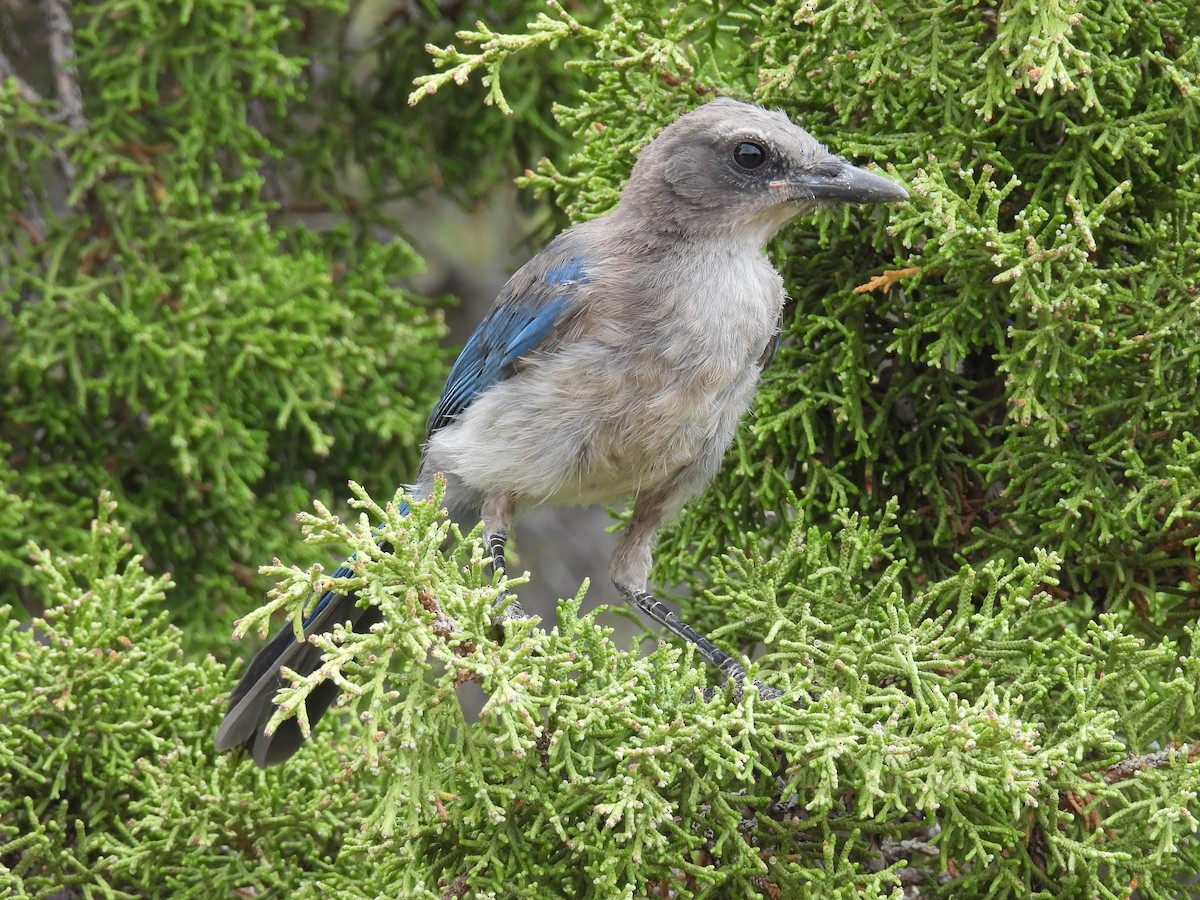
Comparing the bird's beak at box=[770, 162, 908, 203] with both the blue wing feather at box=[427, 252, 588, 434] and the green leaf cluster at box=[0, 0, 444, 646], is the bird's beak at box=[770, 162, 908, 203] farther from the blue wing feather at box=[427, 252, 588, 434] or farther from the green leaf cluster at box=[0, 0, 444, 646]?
the green leaf cluster at box=[0, 0, 444, 646]

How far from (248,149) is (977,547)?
10.2ft

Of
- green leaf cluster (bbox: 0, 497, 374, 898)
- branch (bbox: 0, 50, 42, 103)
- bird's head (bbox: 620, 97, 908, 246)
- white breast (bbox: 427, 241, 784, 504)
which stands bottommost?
green leaf cluster (bbox: 0, 497, 374, 898)

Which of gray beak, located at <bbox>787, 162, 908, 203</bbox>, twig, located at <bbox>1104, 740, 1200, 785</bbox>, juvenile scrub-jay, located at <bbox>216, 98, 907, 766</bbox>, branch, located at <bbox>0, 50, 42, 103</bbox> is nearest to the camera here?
twig, located at <bbox>1104, 740, 1200, 785</bbox>

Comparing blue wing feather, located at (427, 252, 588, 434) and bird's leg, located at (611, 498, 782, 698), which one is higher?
blue wing feather, located at (427, 252, 588, 434)

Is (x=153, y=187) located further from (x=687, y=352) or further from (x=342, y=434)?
(x=687, y=352)

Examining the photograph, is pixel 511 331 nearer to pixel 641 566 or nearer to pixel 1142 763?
pixel 641 566

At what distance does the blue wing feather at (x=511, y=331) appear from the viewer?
3.46 meters

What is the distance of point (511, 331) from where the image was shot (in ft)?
12.0

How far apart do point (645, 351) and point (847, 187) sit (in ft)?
2.00

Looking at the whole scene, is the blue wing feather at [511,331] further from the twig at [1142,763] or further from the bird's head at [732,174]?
the twig at [1142,763]

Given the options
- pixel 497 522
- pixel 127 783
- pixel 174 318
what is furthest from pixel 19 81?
pixel 127 783

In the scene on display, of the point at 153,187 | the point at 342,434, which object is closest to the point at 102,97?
the point at 153,187

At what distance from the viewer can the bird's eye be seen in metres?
3.30

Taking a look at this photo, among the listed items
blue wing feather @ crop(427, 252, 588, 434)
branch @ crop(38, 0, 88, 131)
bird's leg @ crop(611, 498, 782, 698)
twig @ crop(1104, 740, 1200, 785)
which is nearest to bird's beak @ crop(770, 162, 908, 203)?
blue wing feather @ crop(427, 252, 588, 434)
